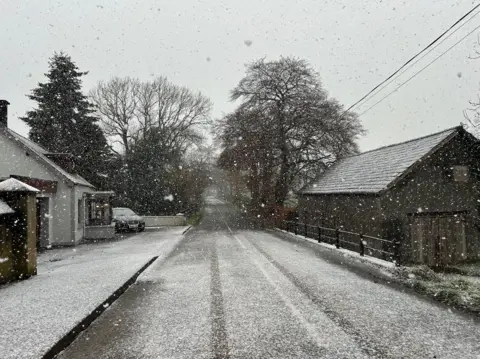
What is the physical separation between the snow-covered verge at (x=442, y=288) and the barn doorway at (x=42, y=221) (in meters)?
16.7

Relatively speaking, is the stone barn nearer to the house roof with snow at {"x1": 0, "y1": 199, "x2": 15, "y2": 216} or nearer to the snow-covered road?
the snow-covered road

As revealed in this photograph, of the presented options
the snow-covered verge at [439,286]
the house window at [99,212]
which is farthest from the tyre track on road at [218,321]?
the house window at [99,212]

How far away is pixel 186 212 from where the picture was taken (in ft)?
139

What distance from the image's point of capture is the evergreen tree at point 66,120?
1363 inches

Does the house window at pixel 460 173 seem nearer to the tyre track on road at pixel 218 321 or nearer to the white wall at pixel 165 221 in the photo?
the tyre track on road at pixel 218 321

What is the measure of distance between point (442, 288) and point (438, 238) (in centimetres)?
909

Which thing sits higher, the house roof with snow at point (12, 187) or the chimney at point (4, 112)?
the chimney at point (4, 112)

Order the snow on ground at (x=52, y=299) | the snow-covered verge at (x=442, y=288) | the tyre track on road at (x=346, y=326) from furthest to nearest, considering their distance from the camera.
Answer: the snow-covered verge at (x=442, y=288) → the snow on ground at (x=52, y=299) → the tyre track on road at (x=346, y=326)

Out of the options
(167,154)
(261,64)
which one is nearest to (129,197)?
(167,154)

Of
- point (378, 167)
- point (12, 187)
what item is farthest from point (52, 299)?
point (378, 167)

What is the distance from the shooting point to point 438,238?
15961 millimetres

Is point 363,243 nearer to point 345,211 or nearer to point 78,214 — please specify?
point 345,211

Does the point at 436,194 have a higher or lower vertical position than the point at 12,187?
lower

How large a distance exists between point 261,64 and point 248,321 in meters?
30.5
